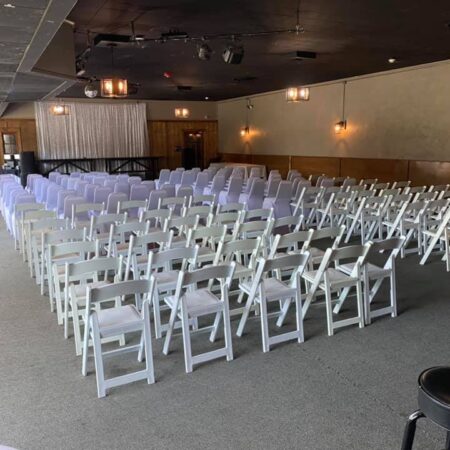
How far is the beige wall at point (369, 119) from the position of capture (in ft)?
38.1

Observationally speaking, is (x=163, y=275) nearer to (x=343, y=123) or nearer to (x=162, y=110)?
(x=343, y=123)

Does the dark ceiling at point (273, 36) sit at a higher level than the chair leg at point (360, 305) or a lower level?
higher

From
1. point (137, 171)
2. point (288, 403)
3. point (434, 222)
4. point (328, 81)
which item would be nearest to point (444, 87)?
point (328, 81)

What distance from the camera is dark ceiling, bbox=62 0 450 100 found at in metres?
6.29

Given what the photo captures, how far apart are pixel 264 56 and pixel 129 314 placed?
27.6 feet

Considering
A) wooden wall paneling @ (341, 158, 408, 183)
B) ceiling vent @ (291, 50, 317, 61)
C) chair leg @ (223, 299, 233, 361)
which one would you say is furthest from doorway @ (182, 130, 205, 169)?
chair leg @ (223, 299, 233, 361)

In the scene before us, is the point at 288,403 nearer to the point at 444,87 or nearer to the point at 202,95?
the point at 444,87

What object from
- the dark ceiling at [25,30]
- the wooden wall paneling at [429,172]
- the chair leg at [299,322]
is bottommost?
the chair leg at [299,322]

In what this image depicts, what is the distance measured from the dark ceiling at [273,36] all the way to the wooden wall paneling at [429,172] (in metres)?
2.74

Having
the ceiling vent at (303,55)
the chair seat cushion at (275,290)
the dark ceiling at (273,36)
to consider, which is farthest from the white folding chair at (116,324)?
the ceiling vent at (303,55)

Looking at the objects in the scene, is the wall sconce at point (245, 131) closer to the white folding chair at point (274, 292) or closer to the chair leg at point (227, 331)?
the white folding chair at point (274, 292)

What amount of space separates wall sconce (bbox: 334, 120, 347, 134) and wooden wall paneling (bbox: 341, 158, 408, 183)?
1.04 meters

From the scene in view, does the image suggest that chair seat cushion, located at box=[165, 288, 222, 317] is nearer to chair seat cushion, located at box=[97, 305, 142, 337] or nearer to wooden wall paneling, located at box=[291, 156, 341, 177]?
chair seat cushion, located at box=[97, 305, 142, 337]

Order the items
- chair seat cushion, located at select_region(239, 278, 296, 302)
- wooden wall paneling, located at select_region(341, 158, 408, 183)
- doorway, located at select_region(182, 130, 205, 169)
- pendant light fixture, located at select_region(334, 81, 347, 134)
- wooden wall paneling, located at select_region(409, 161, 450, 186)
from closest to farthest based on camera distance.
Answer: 1. chair seat cushion, located at select_region(239, 278, 296, 302)
2. wooden wall paneling, located at select_region(409, 161, 450, 186)
3. wooden wall paneling, located at select_region(341, 158, 408, 183)
4. pendant light fixture, located at select_region(334, 81, 347, 134)
5. doorway, located at select_region(182, 130, 205, 169)
